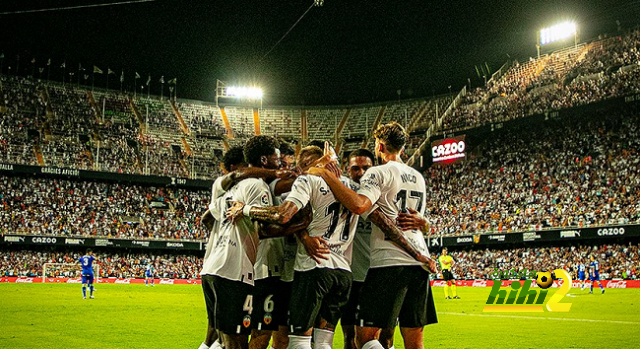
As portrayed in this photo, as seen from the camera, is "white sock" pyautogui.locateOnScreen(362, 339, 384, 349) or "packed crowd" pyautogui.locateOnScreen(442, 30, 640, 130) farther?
"packed crowd" pyautogui.locateOnScreen(442, 30, 640, 130)

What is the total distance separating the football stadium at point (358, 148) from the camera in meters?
25.2

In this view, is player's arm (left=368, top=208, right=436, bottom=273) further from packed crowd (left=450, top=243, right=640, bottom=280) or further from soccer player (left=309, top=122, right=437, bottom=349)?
packed crowd (left=450, top=243, right=640, bottom=280)

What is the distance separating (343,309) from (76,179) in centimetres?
5223

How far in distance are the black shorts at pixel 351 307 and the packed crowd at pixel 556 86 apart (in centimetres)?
4205

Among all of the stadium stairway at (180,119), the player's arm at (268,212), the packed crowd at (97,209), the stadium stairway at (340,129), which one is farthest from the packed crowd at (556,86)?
the player's arm at (268,212)

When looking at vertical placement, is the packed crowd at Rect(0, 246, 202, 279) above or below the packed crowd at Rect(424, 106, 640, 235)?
below

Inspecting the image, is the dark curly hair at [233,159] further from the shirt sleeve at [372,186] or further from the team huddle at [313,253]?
the shirt sleeve at [372,186]

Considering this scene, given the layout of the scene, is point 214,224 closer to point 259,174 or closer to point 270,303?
point 259,174

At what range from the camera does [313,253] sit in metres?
6.18

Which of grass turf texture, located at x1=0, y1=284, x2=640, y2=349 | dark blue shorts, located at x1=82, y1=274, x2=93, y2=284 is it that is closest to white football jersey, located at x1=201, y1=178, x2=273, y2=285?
grass turf texture, located at x1=0, y1=284, x2=640, y2=349

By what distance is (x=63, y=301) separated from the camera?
24.1m

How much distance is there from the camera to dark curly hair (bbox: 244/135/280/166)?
6645 millimetres

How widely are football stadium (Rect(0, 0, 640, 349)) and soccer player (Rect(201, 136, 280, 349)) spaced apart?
7.43m

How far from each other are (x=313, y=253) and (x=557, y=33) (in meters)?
55.6
